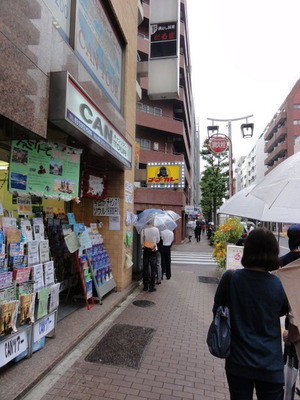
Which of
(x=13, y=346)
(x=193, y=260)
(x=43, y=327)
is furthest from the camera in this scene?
(x=193, y=260)

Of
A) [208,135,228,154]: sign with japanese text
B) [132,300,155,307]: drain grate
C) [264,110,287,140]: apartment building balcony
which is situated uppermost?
[264,110,287,140]: apartment building balcony

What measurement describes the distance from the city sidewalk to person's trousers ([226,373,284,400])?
54.2 inches

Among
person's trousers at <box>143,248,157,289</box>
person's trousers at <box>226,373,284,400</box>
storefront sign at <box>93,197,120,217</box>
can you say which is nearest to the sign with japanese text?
person's trousers at <box>143,248,157,289</box>

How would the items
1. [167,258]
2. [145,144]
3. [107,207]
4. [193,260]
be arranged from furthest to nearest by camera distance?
[145,144] → [193,260] → [167,258] → [107,207]

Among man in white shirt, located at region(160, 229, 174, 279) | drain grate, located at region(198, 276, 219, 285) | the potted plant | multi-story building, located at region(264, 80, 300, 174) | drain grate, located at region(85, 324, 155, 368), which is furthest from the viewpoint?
multi-story building, located at region(264, 80, 300, 174)

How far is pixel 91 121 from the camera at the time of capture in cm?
443

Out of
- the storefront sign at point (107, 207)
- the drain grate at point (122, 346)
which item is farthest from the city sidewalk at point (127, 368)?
the storefront sign at point (107, 207)

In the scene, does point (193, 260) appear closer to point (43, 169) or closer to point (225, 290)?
point (43, 169)

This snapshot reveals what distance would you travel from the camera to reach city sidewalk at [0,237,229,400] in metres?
3.15

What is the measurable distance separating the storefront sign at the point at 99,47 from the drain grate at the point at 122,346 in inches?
179

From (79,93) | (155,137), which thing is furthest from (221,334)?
(155,137)

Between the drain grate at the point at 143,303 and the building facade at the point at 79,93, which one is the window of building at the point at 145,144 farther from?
the drain grate at the point at 143,303

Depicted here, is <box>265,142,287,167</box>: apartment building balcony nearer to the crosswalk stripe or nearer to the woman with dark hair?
the crosswalk stripe

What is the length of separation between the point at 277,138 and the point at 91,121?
57197mm
